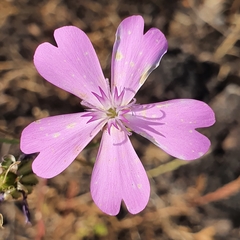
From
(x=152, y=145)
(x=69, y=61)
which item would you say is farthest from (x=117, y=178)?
(x=152, y=145)

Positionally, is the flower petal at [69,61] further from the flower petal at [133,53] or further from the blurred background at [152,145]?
the blurred background at [152,145]

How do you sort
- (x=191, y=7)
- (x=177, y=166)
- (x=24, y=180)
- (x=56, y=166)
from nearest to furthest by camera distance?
(x=56, y=166)
(x=24, y=180)
(x=177, y=166)
(x=191, y=7)

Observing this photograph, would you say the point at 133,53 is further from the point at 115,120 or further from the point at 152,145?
the point at 152,145

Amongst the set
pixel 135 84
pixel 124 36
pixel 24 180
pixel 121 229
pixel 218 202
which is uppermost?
pixel 124 36

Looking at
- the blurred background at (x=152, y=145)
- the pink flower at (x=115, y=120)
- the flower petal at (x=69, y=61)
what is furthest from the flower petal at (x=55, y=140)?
the blurred background at (x=152, y=145)

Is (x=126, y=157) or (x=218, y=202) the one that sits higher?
(x=126, y=157)

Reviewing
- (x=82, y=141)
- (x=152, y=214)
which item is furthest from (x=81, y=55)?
(x=152, y=214)

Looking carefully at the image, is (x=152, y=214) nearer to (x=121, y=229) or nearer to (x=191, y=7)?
(x=121, y=229)
